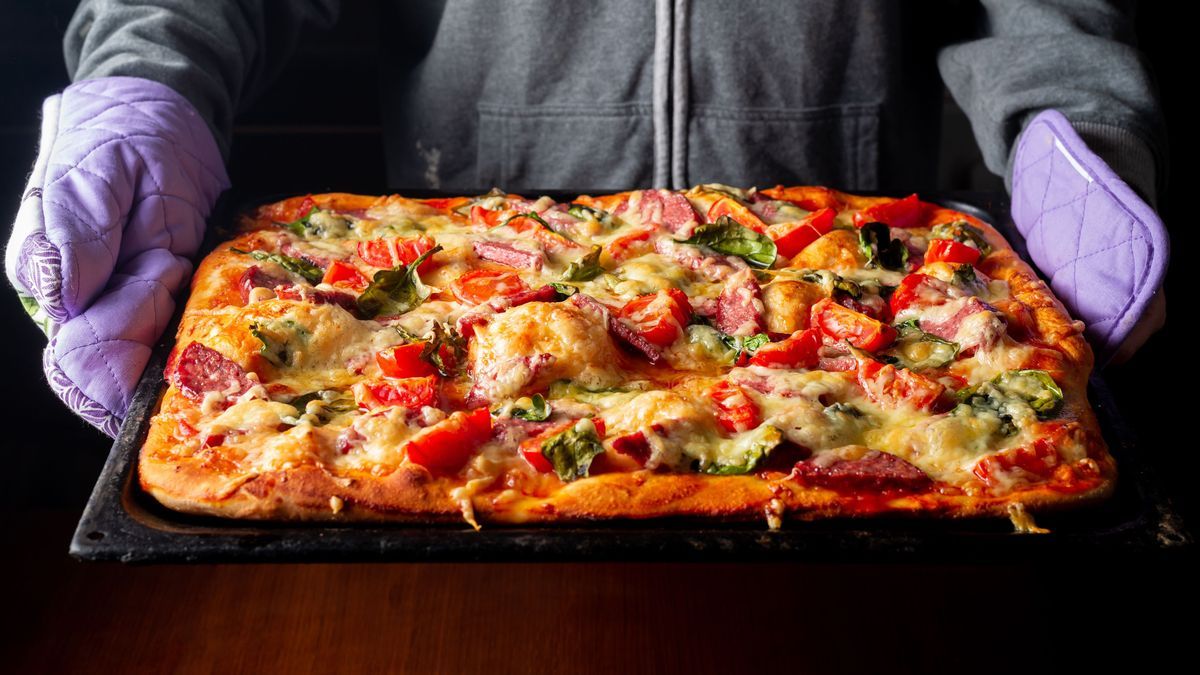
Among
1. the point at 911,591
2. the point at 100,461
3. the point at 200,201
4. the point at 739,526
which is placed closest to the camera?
the point at 739,526

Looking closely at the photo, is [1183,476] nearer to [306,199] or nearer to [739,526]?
[739,526]

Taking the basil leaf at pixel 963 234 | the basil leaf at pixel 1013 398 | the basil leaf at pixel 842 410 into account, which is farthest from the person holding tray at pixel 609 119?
the basil leaf at pixel 842 410

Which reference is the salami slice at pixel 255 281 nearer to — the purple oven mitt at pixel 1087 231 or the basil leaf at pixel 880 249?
the basil leaf at pixel 880 249

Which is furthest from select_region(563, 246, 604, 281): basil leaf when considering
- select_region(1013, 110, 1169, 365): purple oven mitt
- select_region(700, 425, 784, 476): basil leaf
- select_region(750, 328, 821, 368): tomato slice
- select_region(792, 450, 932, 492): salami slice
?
select_region(1013, 110, 1169, 365): purple oven mitt

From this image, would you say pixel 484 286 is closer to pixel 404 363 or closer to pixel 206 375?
pixel 404 363

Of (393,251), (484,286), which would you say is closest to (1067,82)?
(484,286)

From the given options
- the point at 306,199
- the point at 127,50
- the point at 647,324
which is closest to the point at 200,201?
the point at 306,199
